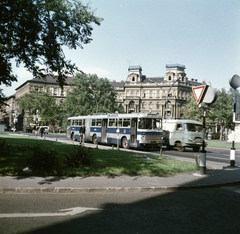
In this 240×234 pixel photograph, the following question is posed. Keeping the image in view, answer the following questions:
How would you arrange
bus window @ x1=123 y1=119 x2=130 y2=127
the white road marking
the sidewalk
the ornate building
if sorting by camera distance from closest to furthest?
1. the white road marking
2. the sidewalk
3. bus window @ x1=123 y1=119 x2=130 y2=127
4. the ornate building

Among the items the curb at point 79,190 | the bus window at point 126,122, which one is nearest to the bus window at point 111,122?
the bus window at point 126,122

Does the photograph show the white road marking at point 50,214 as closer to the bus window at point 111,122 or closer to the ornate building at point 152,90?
the bus window at point 111,122

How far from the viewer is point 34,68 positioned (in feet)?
→ 46.8

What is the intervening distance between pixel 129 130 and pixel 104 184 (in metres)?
15.0

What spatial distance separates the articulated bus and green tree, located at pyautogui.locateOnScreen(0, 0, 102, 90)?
7.39 meters

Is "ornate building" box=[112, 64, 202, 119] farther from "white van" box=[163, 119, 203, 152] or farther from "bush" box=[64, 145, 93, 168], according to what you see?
"bush" box=[64, 145, 93, 168]

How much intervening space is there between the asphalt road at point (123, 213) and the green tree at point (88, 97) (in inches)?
2257

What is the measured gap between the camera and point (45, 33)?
13180mm

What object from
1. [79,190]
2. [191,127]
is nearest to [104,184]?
[79,190]

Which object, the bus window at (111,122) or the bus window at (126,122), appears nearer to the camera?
the bus window at (126,122)

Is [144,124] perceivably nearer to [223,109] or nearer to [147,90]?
[223,109]

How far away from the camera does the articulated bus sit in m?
21.0

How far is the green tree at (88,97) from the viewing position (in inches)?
2549

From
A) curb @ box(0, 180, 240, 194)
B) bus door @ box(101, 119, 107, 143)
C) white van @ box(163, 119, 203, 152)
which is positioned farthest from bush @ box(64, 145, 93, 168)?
bus door @ box(101, 119, 107, 143)
